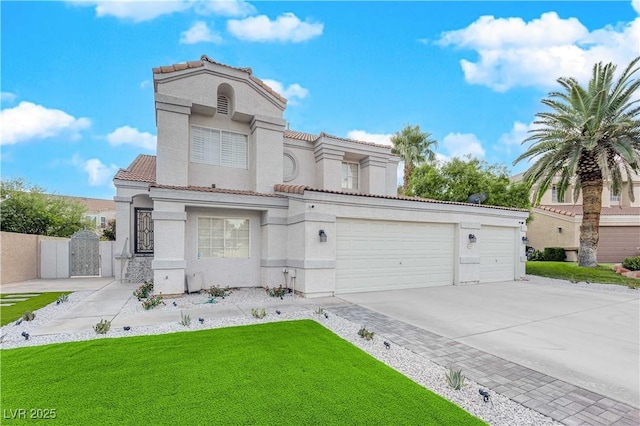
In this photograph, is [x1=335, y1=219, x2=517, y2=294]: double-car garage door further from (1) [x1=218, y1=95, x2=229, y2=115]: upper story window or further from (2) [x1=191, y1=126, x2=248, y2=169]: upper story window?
(1) [x1=218, y1=95, x2=229, y2=115]: upper story window

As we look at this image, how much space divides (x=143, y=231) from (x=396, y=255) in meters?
11.9

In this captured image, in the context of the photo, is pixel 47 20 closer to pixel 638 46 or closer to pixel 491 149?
pixel 638 46

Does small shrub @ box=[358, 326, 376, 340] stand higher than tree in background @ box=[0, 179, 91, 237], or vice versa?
tree in background @ box=[0, 179, 91, 237]

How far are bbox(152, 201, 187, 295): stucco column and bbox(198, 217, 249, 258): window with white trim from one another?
1080mm

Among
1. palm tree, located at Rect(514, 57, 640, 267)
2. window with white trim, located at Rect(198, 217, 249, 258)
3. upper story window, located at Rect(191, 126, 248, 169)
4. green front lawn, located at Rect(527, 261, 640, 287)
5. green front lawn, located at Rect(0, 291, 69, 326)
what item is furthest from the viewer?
palm tree, located at Rect(514, 57, 640, 267)

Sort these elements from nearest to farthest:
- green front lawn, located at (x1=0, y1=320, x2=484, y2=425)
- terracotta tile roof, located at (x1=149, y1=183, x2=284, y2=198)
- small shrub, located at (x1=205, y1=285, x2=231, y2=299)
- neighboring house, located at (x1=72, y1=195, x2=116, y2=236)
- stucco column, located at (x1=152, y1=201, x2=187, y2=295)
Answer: green front lawn, located at (x1=0, y1=320, x2=484, y2=425) < stucco column, located at (x1=152, y1=201, x2=187, y2=295) < terracotta tile roof, located at (x1=149, y1=183, x2=284, y2=198) < small shrub, located at (x1=205, y1=285, x2=231, y2=299) < neighboring house, located at (x1=72, y1=195, x2=116, y2=236)

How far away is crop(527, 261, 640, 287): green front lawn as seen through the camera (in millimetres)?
13734

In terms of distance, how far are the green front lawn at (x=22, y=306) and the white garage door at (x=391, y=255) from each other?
904 centimetres

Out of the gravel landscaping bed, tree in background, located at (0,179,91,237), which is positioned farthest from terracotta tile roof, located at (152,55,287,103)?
tree in background, located at (0,179,91,237)

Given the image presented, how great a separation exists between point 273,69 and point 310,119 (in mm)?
5962

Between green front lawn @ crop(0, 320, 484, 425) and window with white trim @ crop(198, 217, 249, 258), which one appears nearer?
green front lawn @ crop(0, 320, 484, 425)

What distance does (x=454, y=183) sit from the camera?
74.9 feet

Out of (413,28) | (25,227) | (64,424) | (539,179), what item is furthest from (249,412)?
(25,227)

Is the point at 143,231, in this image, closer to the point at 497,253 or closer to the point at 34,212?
the point at 34,212
